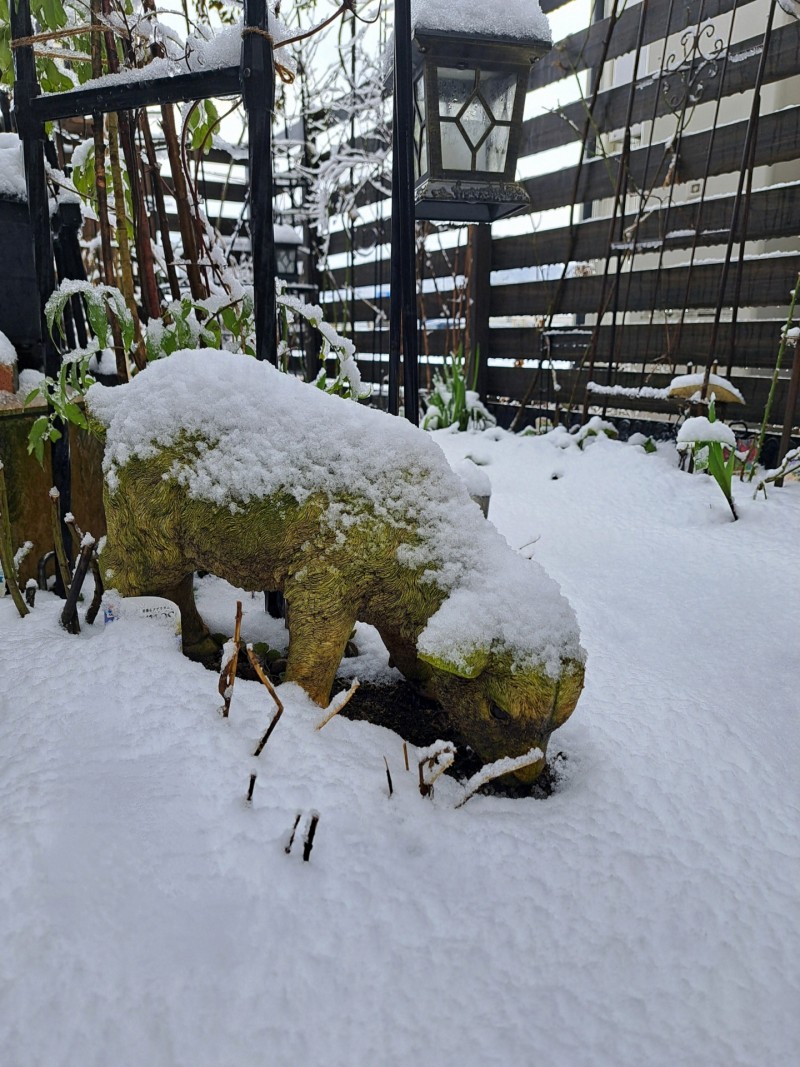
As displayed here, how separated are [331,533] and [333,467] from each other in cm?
11

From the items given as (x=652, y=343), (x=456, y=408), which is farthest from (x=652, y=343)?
(x=456, y=408)

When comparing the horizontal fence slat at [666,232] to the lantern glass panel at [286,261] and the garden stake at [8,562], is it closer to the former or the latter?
the lantern glass panel at [286,261]

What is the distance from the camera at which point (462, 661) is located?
3.34 ft

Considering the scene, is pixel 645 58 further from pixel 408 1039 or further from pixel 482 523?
pixel 408 1039

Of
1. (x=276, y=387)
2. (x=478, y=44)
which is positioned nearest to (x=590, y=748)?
(x=276, y=387)

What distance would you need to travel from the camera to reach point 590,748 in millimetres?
1227

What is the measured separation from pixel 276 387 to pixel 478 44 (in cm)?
156

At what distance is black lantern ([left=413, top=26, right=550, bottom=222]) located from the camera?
2072mm

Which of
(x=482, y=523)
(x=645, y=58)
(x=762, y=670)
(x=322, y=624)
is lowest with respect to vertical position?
(x=762, y=670)

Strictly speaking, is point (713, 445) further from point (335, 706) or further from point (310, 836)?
point (310, 836)

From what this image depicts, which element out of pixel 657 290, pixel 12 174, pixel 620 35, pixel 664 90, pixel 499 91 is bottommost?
pixel 657 290

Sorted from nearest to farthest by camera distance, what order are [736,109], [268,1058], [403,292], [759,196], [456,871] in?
1. [268,1058]
2. [456,871]
3. [403,292]
4. [759,196]
5. [736,109]

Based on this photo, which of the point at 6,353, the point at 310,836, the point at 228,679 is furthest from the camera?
the point at 6,353

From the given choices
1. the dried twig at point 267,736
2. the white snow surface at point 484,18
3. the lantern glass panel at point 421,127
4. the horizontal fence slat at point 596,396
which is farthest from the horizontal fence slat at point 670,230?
the dried twig at point 267,736
